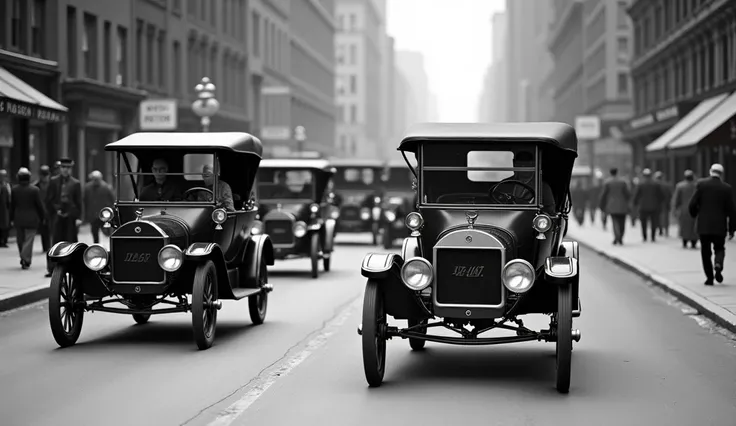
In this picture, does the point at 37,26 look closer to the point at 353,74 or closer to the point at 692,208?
the point at 692,208

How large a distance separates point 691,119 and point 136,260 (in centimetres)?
3088

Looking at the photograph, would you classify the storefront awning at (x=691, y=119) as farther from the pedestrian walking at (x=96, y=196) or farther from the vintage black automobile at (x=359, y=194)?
the pedestrian walking at (x=96, y=196)

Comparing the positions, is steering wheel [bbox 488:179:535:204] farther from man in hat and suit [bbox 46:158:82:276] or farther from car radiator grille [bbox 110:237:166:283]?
man in hat and suit [bbox 46:158:82:276]

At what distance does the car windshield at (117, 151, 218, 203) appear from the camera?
12.7 m

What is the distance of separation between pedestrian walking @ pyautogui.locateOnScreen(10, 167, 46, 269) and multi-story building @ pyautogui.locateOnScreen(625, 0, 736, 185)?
686 inches

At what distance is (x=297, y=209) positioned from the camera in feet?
70.7

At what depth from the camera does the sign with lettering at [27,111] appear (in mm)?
25312

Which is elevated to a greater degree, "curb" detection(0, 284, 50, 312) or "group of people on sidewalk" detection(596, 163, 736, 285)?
"group of people on sidewalk" detection(596, 163, 736, 285)

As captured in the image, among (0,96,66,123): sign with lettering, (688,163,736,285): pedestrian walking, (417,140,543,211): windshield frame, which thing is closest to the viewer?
(417,140,543,211): windshield frame

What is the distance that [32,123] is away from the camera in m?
33.5

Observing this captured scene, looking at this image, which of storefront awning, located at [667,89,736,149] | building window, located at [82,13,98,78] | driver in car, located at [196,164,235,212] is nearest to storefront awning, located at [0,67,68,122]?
building window, located at [82,13,98,78]

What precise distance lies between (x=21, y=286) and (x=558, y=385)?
10309 mm

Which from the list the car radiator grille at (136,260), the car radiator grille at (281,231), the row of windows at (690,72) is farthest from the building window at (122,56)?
the car radiator grille at (136,260)

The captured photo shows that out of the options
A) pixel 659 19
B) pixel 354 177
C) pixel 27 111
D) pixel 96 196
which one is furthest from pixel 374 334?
pixel 659 19
